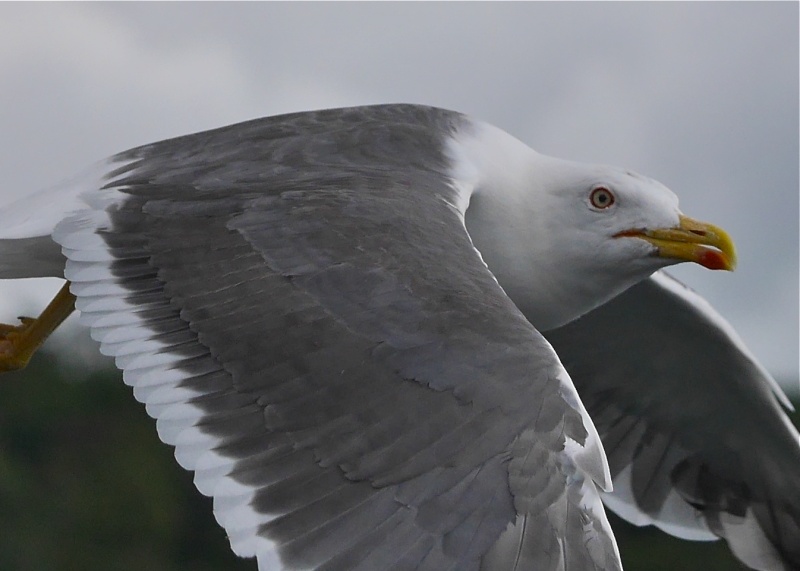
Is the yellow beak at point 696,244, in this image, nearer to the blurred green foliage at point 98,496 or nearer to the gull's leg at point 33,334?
the gull's leg at point 33,334

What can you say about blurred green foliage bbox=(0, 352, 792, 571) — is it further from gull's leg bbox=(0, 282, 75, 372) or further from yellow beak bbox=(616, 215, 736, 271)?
yellow beak bbox=(616, 215, 736, 271)

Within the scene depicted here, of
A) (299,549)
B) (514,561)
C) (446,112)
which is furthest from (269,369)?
(446,112)

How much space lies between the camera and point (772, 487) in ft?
17.7

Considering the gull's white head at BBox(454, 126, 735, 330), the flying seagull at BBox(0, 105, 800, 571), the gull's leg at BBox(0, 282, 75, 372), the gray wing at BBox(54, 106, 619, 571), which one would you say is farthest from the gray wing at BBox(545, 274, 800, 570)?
the gull's leg at BBox(0, 282, 75, 372)

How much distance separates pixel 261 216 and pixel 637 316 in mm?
1957

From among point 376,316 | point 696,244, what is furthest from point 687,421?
point 376,316

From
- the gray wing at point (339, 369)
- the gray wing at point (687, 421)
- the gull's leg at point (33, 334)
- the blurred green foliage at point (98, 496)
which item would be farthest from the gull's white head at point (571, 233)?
the blurred green foliage at point (98, 496)

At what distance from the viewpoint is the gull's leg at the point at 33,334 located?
488 cm

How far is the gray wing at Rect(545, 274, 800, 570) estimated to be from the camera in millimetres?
5270

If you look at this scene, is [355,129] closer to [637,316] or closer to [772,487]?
[637,316]

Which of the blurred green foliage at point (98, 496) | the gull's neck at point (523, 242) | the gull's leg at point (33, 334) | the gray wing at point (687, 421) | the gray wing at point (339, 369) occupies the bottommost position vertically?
the blurred green foliage at point (98, 496)

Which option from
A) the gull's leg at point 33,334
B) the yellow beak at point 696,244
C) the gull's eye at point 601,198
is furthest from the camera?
the gull's leg at point 33,334

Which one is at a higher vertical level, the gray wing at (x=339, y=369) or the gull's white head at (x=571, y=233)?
the gray wing at (x=339, y=369)

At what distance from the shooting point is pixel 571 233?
15.1 feet
